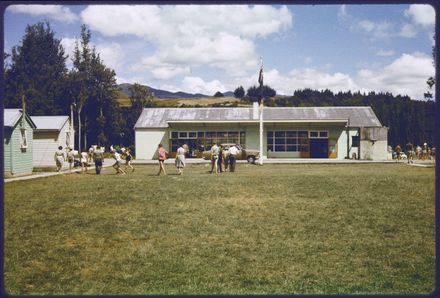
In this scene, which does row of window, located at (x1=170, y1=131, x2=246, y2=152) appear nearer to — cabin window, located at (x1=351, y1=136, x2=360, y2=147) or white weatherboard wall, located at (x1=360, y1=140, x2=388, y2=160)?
cabin window, located at (x1=351, y1=136, x2=360, y2=147)

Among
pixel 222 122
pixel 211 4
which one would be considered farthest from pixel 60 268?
pixel 222 122

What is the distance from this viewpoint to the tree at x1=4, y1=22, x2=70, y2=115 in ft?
110

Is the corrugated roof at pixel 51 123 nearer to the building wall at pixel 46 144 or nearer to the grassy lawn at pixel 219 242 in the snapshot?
the building wall at pixel 46 144

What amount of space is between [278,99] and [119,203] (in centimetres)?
5016

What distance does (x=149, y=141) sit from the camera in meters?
35.4

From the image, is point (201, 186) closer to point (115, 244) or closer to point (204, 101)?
point (115, 244)

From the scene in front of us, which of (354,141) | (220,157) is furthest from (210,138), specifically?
(220,157)

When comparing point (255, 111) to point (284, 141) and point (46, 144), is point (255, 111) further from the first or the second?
point (46, 144)

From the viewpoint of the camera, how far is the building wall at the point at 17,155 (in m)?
18.8

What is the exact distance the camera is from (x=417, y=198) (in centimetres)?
1137

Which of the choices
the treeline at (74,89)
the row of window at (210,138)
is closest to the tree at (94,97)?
the treeline at (74,89)

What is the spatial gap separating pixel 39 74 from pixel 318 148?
25.3 m

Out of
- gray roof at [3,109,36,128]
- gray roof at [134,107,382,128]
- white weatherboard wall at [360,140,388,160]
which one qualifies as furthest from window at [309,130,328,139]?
gray roof at [3,109,36,128]

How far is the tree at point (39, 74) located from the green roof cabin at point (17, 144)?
12567 mm
